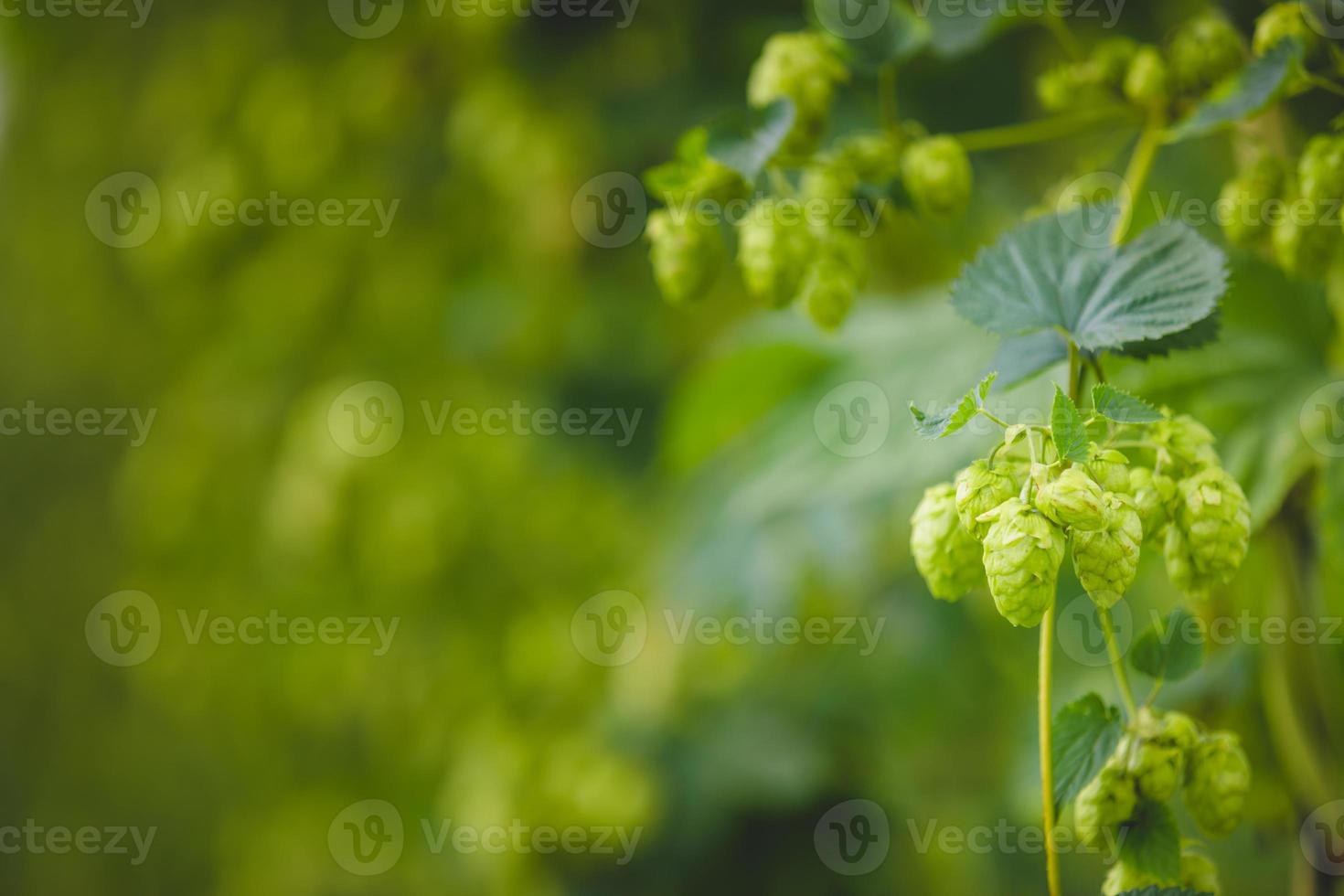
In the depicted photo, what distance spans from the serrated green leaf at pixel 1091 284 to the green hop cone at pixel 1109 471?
0.06 meters

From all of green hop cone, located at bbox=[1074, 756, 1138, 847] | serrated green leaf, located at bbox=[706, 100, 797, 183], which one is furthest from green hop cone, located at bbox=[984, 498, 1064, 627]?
serrated green leaf, located at bbox=[706, 100, 797, 183]

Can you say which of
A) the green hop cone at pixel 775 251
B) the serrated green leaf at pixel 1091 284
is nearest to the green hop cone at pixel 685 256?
the green hop cone at pixel 775 251

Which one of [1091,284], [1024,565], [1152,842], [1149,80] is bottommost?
[1152,842]

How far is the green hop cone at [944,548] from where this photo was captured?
438mm

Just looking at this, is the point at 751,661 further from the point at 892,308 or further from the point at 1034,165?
the point at 1034,165

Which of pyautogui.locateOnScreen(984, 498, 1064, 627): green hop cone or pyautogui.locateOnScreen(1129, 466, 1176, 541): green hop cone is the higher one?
pyautogui.locateOnScreen(1129, 466, 1176, 541): green hop cone

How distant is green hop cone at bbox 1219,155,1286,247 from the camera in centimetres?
52

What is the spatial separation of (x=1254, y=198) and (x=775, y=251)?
24 centimetres

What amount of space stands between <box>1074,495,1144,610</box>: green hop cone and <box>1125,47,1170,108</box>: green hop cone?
0.94 feet

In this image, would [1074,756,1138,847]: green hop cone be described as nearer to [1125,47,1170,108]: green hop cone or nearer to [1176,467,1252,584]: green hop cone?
[1176,467,1252,584]: green hop cone

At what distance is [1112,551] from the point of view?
0.37 m

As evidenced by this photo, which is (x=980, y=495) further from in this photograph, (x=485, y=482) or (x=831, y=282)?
(x=485, y=482)

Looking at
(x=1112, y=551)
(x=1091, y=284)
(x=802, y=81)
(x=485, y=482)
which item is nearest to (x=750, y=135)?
(x=802, y=81)

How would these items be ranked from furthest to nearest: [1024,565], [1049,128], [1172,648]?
[1049,128] < [1172,648] < [1024,565]
